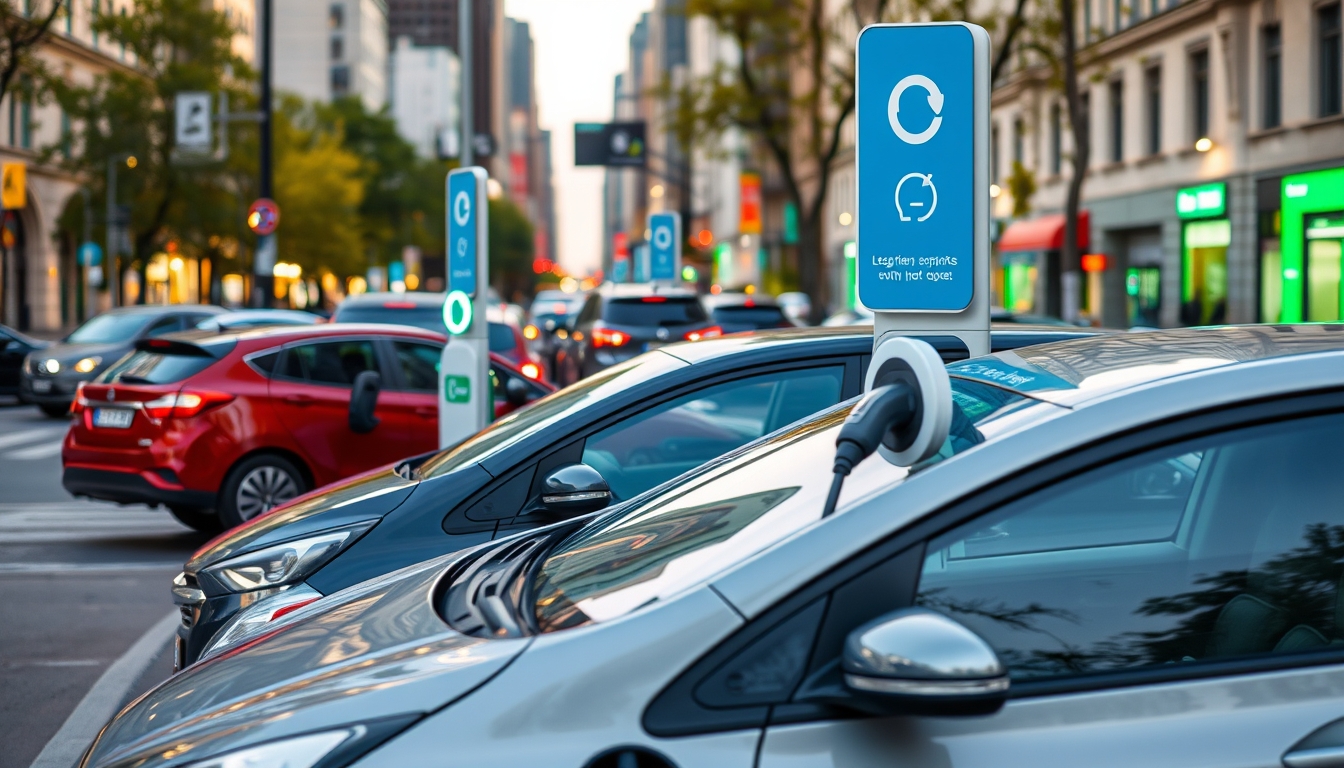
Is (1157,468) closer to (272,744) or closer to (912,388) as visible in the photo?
(912,388)

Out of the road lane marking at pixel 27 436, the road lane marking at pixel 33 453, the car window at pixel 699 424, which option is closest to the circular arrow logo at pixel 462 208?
the car window at pixel 699 424

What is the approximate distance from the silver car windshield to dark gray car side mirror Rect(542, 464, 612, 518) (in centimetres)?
76

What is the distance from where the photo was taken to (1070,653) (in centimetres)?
234

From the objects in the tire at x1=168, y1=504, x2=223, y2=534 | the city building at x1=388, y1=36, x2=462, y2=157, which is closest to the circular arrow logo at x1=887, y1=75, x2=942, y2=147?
the tire at x1=168, y1=504, x2=223, y2=534

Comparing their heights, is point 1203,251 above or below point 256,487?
above

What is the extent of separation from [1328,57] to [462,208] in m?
23.1

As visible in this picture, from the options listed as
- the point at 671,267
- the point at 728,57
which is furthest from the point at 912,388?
the point at 728,57

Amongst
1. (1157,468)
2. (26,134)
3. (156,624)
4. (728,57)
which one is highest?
(728,57)

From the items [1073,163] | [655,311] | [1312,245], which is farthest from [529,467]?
[1312,245]

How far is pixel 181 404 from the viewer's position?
978 cm

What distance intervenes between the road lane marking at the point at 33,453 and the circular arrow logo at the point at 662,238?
11859 millimetres

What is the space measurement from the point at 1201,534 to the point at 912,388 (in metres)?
0.58

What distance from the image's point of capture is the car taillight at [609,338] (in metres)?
17.9

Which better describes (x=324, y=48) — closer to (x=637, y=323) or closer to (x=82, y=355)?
(x=82, y=355)
